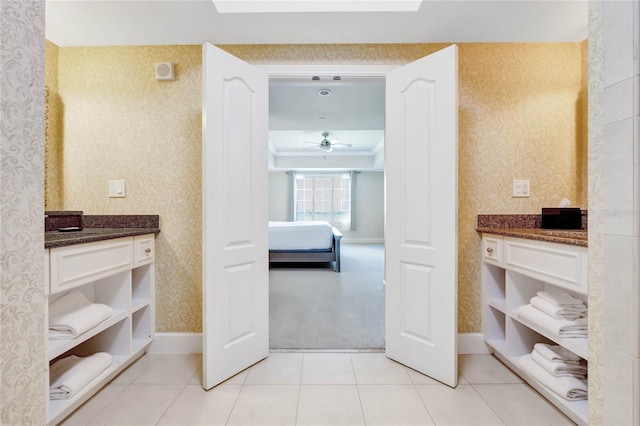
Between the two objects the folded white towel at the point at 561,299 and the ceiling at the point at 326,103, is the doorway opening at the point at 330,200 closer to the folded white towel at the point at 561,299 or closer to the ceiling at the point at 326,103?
the ceiling at the point at 326,103

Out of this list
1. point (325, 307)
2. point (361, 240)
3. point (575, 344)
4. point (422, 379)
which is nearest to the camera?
point (575, 344)

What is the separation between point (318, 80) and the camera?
2.14 metres

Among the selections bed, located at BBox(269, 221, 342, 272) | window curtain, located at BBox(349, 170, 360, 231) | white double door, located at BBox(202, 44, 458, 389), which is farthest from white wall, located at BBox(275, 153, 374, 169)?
white double door, located at BBox(202, 44, 458, 389)

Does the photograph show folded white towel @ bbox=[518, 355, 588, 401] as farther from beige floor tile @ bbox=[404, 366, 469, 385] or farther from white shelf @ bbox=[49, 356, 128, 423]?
white shelf @ bbox=[49, 356, 128, 423]

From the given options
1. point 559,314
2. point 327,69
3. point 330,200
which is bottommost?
point 559,314

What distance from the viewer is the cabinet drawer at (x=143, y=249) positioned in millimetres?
1870

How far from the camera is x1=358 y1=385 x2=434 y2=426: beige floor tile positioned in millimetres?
1405

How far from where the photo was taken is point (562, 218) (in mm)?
1882

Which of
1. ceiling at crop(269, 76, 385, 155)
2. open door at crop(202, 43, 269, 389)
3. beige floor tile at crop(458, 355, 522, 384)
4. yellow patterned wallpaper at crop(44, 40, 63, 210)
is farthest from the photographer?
ceiling at crop(269, 76, 385, 155)

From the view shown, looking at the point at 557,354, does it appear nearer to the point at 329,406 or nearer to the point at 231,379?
the point at 329,406

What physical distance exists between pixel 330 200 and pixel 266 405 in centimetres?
752

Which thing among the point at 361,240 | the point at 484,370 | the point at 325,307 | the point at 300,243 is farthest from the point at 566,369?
the point at 361,240

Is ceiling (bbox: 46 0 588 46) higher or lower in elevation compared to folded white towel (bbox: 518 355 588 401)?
higher

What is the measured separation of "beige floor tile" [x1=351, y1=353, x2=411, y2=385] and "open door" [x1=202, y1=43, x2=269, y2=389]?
2.17 feet
